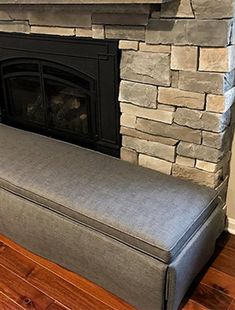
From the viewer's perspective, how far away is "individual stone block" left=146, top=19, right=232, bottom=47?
54.8 inches

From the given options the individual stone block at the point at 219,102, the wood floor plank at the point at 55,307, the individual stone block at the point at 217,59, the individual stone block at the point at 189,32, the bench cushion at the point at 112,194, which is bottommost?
the wood floor plank at the point at 55,307

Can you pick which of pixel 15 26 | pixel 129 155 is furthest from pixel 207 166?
pixel 15 26

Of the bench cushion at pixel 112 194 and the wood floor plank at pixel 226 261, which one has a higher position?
the bench cushion at pixel 112 194

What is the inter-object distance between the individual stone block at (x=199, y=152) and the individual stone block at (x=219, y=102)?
193 mm

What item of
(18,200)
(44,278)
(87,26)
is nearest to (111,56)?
(87,26)

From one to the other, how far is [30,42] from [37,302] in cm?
143

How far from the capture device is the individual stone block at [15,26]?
2.02 metres

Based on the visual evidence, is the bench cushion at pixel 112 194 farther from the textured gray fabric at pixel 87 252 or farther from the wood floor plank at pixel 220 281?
the wood floor plank at pixel 220 281

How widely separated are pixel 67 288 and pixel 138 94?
972mm

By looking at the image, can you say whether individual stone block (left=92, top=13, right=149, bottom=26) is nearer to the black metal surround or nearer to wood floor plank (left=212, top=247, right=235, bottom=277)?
the black metal surround

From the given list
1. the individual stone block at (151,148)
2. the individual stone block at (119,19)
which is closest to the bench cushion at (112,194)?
the individual stone block at (151,148)

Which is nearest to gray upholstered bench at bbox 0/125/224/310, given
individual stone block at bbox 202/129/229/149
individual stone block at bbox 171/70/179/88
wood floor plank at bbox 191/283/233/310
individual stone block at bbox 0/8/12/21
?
wood floor plank at bbox 191/283/233/310

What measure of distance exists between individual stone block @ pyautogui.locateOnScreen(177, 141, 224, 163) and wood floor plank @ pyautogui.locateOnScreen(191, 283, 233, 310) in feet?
1.91

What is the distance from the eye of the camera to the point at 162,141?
1753 millimetres
